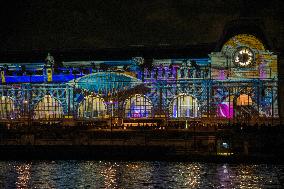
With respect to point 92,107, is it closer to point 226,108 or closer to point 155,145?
point 226,108

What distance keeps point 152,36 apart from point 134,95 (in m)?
11.0

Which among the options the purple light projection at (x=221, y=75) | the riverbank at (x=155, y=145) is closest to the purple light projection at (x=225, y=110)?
the purple light projection at (x=221, y=75)

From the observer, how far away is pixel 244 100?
71.4 metres

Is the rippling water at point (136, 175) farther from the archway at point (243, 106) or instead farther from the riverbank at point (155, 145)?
the archway at point (243, 106)

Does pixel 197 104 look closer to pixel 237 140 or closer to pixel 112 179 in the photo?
pixel 237 140

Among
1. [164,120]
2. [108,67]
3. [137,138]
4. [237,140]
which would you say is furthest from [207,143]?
[108,67]

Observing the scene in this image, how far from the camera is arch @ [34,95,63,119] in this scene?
75.3m

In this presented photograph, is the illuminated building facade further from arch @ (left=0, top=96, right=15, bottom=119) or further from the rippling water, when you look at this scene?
the rippling water

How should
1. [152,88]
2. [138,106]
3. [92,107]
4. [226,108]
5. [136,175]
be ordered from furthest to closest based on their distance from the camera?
[92,107] → [138,106] → [152,88] → [226,108] → [136,175]

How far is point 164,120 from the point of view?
70250 millimetres

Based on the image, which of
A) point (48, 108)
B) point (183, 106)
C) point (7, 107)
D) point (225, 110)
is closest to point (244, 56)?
point (225, 110)

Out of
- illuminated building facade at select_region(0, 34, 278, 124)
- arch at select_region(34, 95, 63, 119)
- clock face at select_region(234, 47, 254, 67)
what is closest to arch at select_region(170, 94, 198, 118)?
illuminated building facade at select_region(0, 34, 278, 124)

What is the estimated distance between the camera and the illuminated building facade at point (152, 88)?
70.7 m

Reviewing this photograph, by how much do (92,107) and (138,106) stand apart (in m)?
5.36
